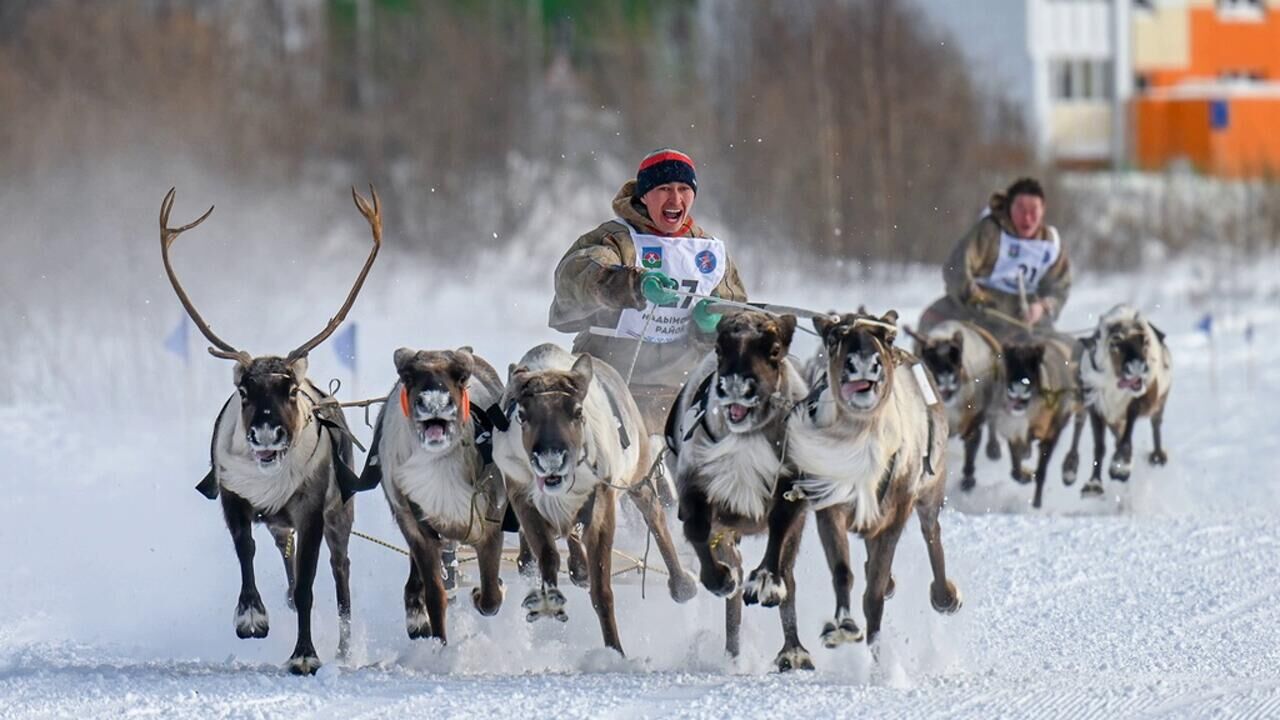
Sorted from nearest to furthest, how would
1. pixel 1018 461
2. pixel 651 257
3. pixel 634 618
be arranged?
pixel 634 618, pixel 651 257, pixel 1018 461

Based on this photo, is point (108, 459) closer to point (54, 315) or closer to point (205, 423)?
point (205, 423)

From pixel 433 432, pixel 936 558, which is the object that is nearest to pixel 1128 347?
pixel 936 558

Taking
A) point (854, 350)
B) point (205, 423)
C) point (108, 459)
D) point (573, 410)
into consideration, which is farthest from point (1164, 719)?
point (205, 423)

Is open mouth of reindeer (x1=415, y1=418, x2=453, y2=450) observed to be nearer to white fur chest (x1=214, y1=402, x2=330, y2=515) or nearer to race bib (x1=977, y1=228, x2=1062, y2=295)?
white fur chest (x1=214, y1=402, x2=330, y2=515)

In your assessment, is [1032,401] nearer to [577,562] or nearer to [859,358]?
[577,562]

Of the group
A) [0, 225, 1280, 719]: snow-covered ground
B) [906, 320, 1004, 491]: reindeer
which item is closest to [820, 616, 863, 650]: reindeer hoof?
[0, 225, 1280, 719]: snow-covered ground

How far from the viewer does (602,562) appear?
7.76m

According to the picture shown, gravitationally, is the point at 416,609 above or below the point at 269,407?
below

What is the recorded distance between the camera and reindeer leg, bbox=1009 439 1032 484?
13445 mm

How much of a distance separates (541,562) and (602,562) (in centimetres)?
24

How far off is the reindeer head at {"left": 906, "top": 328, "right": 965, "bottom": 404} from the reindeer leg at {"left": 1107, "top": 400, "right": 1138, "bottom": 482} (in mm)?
1056

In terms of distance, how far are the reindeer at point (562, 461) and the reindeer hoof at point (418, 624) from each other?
501mm

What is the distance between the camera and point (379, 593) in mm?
9305

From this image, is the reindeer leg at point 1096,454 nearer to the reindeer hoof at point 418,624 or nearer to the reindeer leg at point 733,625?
the reindeer leg at point 733,625
